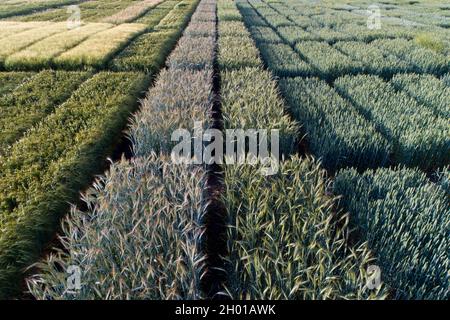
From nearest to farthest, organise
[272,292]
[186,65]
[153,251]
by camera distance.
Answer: [272,292], [153,251], [186,65]

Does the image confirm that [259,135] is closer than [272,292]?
No

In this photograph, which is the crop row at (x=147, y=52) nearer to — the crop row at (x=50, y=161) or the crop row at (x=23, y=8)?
the crop row at (x=50, y=161)

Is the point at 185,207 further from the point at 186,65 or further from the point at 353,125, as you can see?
the point at 186,65

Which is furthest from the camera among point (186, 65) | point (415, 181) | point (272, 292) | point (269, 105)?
point (186, 65)

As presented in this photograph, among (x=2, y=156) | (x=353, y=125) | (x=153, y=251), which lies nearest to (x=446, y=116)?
(x=353, y=125)

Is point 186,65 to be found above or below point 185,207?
above

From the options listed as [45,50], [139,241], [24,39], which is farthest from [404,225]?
[24,39]

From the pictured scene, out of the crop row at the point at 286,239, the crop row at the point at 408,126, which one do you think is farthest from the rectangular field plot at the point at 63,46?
the crop row at the point at 408,126
